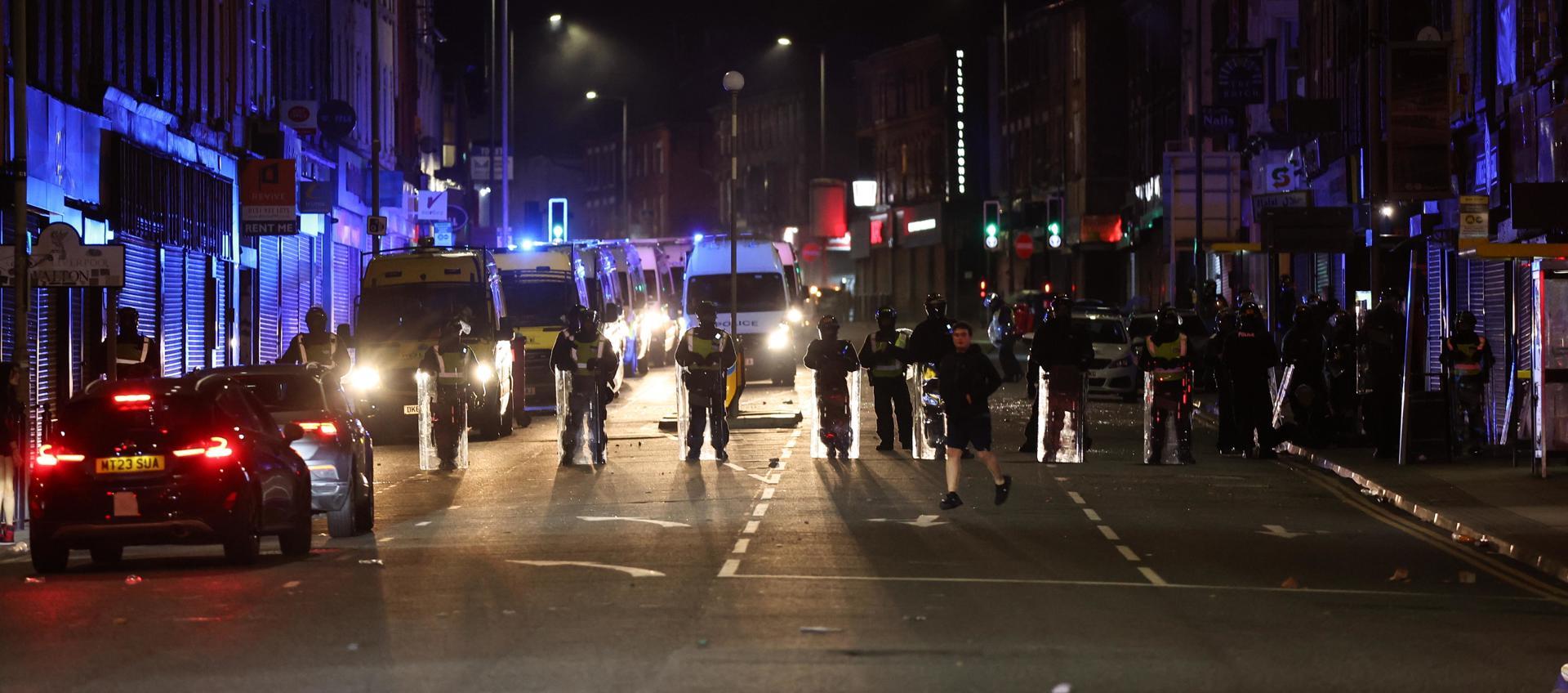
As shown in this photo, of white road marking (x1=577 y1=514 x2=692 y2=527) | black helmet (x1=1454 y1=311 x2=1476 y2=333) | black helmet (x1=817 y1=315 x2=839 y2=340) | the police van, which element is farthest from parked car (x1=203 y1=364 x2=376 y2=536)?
black helmet (x1=1454 y1=311 x2=1476 y2=333)

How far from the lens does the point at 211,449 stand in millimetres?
15555

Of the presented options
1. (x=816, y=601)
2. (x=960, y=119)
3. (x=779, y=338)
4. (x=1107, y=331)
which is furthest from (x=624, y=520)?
(x=960, y=119)

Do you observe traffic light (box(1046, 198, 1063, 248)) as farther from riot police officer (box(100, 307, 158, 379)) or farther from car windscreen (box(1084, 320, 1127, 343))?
riot police officer (box(100, 307, 158, 379))

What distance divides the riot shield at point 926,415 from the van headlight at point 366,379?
26.5 ft

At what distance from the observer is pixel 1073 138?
79.2 m

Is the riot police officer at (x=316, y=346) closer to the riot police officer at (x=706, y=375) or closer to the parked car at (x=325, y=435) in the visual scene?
the riot police officer at (x=706, y=375)

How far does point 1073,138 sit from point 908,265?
60.6ft

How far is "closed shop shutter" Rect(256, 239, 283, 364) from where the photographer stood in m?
45.2

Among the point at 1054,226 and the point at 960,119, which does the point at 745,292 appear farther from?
the point at 960,119

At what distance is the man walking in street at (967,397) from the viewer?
65.7 ft

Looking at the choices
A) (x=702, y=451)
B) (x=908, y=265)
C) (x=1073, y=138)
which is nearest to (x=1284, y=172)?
(x=702, y=451)

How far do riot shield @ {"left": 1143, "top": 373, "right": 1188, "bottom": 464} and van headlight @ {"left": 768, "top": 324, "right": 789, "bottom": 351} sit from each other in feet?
64.5

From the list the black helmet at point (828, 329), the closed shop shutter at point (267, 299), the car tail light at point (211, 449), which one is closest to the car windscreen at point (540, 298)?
the closed shop shutter at point (267, 299)

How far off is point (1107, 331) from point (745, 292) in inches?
337
